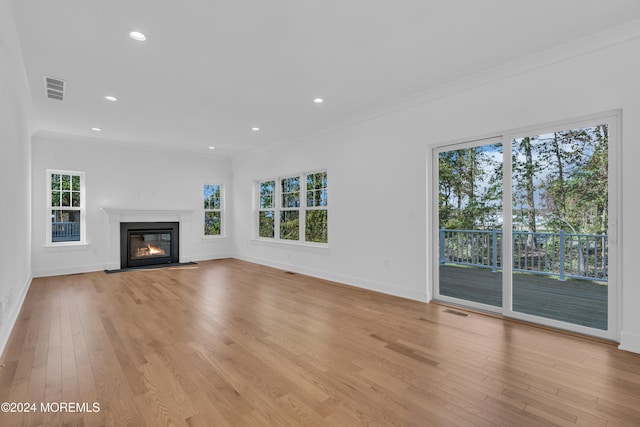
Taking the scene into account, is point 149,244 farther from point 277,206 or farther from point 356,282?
point 356,282

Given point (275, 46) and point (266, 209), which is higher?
point (275, 46)

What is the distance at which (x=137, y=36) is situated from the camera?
2.70 m

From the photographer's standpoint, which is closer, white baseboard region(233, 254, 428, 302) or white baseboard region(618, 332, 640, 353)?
white baseboard region(618, 332, 640, 353)

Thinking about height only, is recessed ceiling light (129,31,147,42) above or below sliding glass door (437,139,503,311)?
above

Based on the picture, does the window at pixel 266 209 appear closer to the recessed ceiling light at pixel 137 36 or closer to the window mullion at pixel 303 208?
the window mullion at pixel 303 208

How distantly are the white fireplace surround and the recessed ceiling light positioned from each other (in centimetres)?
479

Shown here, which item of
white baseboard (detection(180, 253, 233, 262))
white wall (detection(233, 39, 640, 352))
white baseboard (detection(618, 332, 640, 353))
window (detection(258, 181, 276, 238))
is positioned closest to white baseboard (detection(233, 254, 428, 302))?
white wall (detection(233, 39, 640, 352))

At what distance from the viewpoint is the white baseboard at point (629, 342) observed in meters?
2.59

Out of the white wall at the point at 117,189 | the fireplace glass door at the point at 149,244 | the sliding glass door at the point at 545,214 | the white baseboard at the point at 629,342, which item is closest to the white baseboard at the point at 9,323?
the white wall at the point at 117,189

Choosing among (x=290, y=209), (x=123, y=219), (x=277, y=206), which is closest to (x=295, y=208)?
(x=290, y=209)

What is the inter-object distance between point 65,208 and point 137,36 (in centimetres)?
507

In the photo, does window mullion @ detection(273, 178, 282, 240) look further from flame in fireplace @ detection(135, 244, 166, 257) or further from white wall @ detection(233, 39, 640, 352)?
flame in fireplace @ detection(135, 244, 166, 257)

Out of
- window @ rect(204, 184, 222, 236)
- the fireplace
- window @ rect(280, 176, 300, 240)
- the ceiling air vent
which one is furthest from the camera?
window @ rect(204, 184, 222, 236)

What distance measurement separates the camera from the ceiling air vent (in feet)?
11.9
